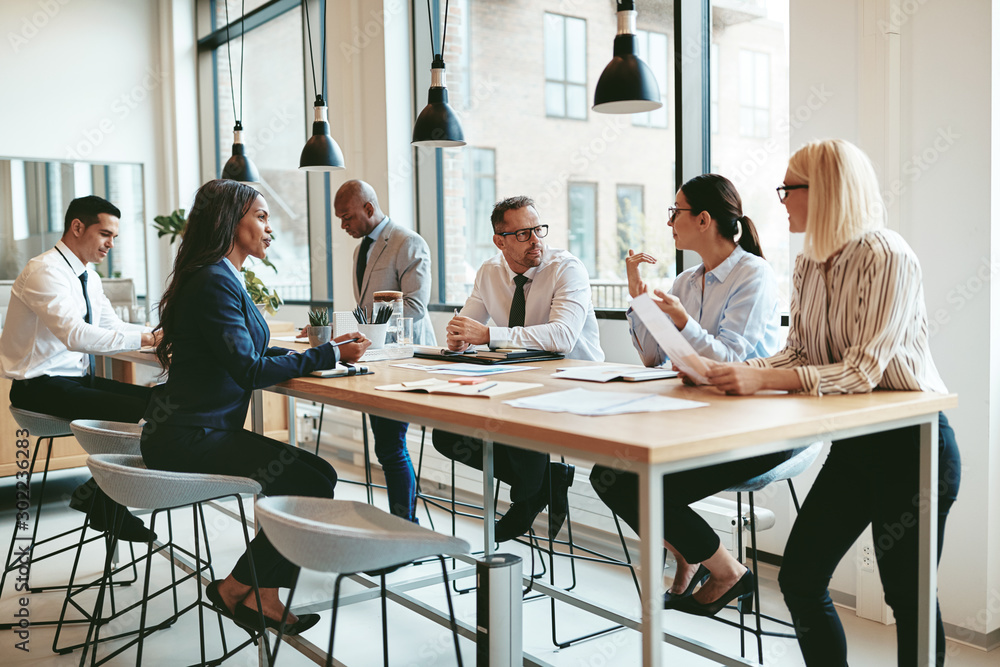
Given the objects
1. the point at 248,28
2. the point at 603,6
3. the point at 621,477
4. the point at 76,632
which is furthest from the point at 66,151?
the point at 621,477

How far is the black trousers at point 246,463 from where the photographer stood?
2.20 metres

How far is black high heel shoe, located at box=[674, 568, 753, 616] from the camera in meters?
2.25

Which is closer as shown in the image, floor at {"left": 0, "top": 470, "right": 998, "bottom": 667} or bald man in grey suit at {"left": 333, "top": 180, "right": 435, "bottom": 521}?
floor at {"left": 0, "top": 470, "right": 998, "bottom": 667}

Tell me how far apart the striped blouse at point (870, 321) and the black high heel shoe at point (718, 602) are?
740 mm

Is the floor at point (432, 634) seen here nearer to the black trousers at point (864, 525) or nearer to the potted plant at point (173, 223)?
the black trousers at point (864, 525)

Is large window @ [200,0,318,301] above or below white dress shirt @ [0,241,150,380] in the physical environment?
above

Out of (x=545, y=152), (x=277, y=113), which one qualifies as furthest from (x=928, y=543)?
(x=277, y=113)

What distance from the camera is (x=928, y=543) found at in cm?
169

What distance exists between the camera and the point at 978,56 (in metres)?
2.39

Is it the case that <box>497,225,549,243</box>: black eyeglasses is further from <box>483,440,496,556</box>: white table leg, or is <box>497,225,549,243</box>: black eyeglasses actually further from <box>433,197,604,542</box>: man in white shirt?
<box>483,440,496,556</box>: white table leg

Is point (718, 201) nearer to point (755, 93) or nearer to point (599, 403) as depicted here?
point (599, 403)

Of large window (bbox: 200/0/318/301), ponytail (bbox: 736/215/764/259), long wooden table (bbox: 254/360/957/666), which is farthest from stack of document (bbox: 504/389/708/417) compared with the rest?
large window (bbox: 200/0/318/301)

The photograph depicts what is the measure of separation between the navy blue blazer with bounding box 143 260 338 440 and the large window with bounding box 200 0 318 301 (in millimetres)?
3800

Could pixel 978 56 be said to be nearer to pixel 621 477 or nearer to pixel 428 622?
pixel 621 477
